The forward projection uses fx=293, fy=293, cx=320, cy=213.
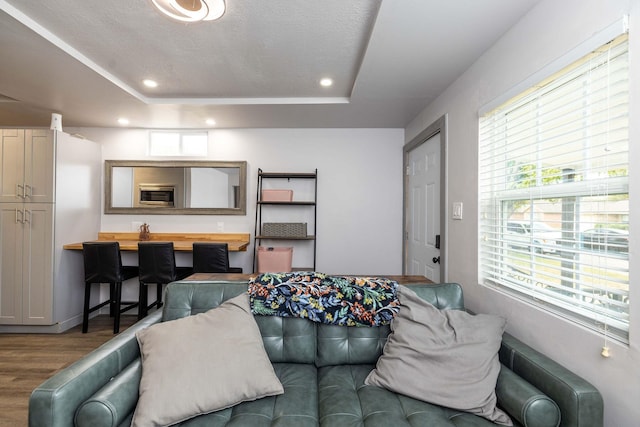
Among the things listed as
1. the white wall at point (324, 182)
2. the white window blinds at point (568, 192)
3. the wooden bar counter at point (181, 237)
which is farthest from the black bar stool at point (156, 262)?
the white window blinds at point (568, 192)

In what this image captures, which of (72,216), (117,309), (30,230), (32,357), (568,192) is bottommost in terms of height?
(32,357)

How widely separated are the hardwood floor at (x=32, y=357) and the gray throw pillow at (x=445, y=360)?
2.29 meters

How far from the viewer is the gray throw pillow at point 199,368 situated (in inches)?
44.8

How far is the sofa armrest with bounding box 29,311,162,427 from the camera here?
1.00 m

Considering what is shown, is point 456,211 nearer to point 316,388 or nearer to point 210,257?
point 316,388

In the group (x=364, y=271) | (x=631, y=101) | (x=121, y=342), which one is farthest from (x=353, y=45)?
(x=364, y=271)

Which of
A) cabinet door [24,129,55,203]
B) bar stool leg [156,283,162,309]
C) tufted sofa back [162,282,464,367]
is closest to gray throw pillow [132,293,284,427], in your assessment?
tufted sofa back [162,282,464,367]

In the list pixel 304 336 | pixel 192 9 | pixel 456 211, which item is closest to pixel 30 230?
pixel 192 9

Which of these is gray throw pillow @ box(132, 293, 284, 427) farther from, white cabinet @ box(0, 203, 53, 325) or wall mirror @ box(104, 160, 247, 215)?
white cabinet @ box(0, 203, 53, 325)

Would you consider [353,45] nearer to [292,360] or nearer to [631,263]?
[631,263]

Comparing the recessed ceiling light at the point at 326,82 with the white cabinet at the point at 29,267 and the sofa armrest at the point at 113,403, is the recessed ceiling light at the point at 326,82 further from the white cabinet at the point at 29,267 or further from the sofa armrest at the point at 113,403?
the white cabinet at the point at 29,267

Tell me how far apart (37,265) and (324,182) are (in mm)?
3183

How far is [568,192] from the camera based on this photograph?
1.26 metres

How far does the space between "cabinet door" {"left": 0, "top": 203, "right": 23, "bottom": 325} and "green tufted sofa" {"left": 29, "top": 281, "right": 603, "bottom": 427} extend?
8.42ft
